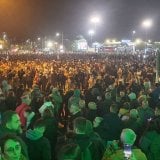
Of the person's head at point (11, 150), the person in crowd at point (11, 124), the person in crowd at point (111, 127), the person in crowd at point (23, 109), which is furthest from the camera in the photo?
the person in crowd at point (23, 109)

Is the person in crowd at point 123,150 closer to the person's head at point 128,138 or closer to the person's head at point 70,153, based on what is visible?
the person's head at point 128,138

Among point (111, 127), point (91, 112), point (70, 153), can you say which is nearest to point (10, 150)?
point (70, 153)

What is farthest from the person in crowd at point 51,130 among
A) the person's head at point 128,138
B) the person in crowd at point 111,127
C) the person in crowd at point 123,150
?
the person's head at point 128,138

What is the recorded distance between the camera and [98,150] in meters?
7.89

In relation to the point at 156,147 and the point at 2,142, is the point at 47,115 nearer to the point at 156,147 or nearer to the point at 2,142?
the point at 156,147

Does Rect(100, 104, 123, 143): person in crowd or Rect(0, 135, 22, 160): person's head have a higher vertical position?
Rect(0, 135, 22, 160): person's head

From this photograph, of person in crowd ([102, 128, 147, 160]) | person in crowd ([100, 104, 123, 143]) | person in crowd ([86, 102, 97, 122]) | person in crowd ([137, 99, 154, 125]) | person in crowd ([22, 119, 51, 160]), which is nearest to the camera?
person in crowd ([102, 128, 147, 160])

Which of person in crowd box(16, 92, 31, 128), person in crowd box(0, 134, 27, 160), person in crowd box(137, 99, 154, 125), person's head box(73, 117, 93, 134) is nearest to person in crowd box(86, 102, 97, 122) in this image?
person in crowd box(137, 99, 154, 125)

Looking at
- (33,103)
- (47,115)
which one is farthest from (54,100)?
(47,115)

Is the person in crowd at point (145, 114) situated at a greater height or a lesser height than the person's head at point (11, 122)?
lesser

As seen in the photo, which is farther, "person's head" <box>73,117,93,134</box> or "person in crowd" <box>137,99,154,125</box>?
"person in crowd" <box>137,99,154,125</box>

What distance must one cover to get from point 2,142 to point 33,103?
734 cm

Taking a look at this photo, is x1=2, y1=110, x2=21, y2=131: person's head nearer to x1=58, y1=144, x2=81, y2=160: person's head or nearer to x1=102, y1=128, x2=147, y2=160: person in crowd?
x1=102, y1=128, x2=147, y2=160: person in crowd

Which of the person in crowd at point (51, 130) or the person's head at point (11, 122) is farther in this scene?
the person in crowd at point (51, 130)
